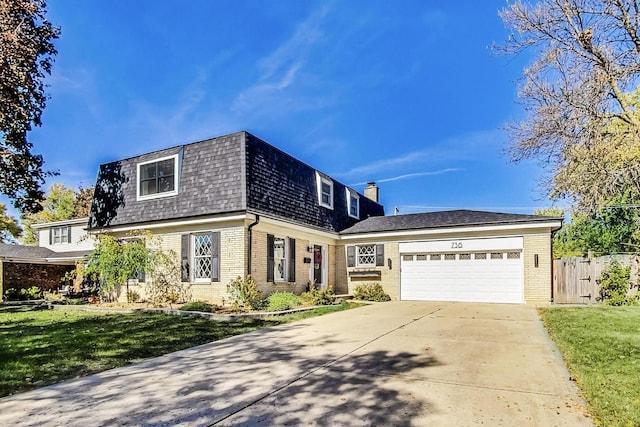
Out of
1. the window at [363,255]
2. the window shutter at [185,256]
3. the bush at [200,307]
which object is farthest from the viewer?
the window at [363,255]

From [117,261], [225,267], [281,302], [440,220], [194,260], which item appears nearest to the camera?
[281,302]

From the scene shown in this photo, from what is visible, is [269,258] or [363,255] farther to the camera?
[363,255]

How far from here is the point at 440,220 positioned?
56.0 feet

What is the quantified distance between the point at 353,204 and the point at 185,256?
10.3m

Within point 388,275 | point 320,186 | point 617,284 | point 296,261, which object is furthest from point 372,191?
point 617,284

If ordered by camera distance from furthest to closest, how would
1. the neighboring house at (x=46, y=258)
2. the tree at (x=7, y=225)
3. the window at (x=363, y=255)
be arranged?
the tree at (x=7, y=225), the neighboring house at (x=46, y=258), the window at (x=363, y=255)

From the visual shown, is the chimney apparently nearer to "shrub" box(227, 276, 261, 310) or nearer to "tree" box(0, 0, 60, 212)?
"shrub" box(227, 276, 261, 310)

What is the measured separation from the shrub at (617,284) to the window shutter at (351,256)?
372 inches

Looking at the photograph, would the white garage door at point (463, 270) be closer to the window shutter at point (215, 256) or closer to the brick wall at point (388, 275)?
the brick wall at point (388, 275)

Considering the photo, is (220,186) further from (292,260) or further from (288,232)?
(292,260)

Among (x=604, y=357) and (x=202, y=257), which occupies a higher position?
(x=202, y=257)

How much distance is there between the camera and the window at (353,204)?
823 inches

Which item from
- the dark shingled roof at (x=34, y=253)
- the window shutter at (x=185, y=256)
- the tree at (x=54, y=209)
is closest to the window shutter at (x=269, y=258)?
the window shutter at (x=185, y=256)

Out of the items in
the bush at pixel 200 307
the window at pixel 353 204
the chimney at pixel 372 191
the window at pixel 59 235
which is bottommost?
the bush at pixel 200 307
